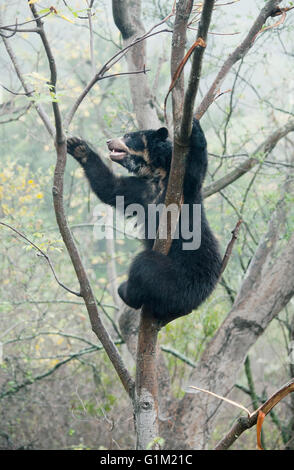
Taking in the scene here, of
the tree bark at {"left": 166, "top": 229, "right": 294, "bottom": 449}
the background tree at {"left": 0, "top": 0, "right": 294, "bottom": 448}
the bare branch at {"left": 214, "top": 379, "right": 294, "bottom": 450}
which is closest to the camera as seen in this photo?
the bare branch at {"left": 214, "top": 379, "right": 294, "bottom": 450}

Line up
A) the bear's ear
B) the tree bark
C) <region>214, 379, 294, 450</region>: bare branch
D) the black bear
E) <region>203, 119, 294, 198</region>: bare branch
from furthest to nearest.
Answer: <region>203, 119, 294, 198</region>: bare branch < the tree bark < the bear's ear < the black bear < <region>214, 379, 294, 450</region>: bare branch

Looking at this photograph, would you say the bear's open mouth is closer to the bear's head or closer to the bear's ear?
the bear's head

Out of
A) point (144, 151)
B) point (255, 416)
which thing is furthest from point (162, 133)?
point (255, 416)

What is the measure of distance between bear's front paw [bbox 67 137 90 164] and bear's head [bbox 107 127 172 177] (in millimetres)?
244

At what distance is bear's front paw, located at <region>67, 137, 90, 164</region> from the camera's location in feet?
14.8

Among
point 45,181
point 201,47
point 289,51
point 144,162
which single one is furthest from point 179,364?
point 201,47

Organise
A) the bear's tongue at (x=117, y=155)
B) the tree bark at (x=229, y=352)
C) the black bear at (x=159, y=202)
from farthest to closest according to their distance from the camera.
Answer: the tree bark at (x=229, y=352), the bear's tongue at (x=117, y=155), the black bear at (x=159, y=202)

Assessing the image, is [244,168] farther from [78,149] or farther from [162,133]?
[78,149]

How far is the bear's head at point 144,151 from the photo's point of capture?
14.1ft

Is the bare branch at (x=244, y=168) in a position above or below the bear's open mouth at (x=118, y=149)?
above

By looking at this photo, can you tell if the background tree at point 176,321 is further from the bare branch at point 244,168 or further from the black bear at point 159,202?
the black bear at point 159,202

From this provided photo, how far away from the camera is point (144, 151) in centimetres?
444

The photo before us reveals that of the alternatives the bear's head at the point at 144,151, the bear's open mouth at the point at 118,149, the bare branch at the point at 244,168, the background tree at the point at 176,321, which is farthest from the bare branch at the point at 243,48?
the bare branch at the point at 244,168

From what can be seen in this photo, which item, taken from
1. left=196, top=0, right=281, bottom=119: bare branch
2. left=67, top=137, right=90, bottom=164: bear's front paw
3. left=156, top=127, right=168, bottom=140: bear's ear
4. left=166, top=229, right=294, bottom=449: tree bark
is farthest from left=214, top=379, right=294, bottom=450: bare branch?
left=166, top=229, right=294, bottom=449: tree bark
